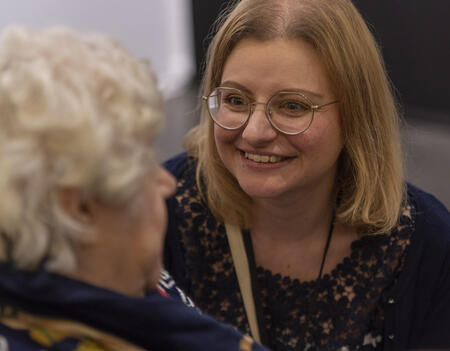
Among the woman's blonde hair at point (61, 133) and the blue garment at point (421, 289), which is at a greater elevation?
the woman's blonde hair at point (61, 133)

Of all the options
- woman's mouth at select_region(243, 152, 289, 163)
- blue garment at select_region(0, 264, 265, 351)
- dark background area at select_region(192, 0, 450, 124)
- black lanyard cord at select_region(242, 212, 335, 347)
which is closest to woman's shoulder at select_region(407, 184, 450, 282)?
black lanyard cord at select_region(242, 212, 335, 347)

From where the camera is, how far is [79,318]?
0.91 metres

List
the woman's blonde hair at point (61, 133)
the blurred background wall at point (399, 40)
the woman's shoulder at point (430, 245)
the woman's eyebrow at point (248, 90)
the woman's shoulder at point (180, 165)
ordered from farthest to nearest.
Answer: the blurred background wall at point (399, 40) < the woman's shoulder at point (180, 165) < the woman's shoulder at point (430, 245) < the woman's eyebrow at point (248, 90) < the woman's blonde hair at point (61, 133)

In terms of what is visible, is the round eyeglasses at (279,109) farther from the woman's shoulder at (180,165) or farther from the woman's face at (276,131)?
the woman's shoulder at (180,165)

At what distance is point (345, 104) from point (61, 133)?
39.6 inches

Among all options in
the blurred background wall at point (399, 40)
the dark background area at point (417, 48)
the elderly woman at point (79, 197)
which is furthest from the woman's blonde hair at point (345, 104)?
the dark background area at point (417, 48)

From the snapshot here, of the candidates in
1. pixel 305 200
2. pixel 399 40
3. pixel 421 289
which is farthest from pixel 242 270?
pixel 399 40

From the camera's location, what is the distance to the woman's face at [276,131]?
1544mm

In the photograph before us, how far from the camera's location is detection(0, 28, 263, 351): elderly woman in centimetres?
79

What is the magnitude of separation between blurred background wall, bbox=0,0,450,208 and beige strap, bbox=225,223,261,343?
8.01 ft

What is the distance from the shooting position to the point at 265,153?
1.63 meters

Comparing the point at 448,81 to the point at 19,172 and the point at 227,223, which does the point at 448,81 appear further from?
the point at 19,172

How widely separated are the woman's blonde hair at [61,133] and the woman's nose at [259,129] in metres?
0.70

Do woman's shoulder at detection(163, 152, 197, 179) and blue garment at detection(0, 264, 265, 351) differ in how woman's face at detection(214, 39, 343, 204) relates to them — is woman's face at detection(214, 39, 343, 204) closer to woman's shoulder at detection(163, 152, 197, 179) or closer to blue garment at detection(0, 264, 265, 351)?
woman's shoulder at detection(163, 152, 197, 179)
